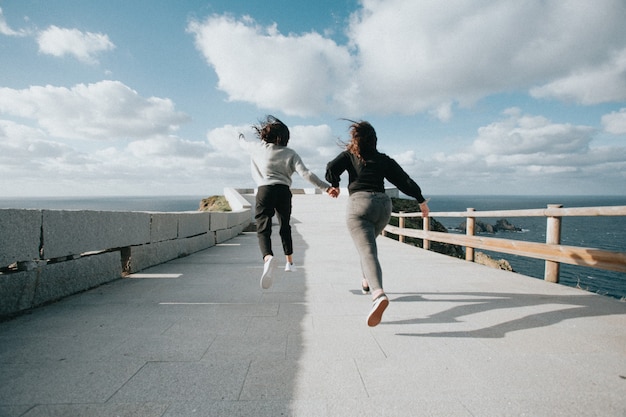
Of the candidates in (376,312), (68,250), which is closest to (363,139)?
(376,312)

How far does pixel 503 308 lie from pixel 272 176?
277cm

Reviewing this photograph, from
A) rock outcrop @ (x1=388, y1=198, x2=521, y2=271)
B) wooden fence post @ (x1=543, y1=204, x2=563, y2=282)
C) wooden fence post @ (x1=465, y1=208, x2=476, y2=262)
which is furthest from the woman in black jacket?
rock outcrop @ (x1=388, y1=198, x2=521, y2=271)

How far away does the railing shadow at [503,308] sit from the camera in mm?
2734

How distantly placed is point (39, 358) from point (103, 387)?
2.35 ft

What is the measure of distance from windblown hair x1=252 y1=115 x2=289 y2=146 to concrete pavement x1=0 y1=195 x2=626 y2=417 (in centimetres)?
180

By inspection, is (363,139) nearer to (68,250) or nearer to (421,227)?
(68,250)

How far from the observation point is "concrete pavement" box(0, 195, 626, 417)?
1710 mm

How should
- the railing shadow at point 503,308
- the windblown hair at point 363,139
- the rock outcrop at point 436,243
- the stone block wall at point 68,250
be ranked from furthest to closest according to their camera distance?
the rock outcrop at point 436,243
the windblown hair at point 363,139
the stone block wall at point 68,250
the railing shadow at point 503,308

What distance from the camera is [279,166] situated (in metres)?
3.79

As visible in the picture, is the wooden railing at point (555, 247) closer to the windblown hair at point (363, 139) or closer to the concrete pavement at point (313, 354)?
the concrete pavement at point (313, 354)

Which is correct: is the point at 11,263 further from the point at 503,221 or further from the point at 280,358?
the point at 503,221

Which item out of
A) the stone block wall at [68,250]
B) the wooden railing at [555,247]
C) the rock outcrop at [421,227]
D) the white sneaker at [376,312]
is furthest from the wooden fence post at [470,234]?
the rock outcrop at [421,227]

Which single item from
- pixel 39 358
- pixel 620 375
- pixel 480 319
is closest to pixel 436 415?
pixel 620 375

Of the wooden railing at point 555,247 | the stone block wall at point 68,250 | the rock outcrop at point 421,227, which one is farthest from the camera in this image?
the rock outcrop at point 421,227
